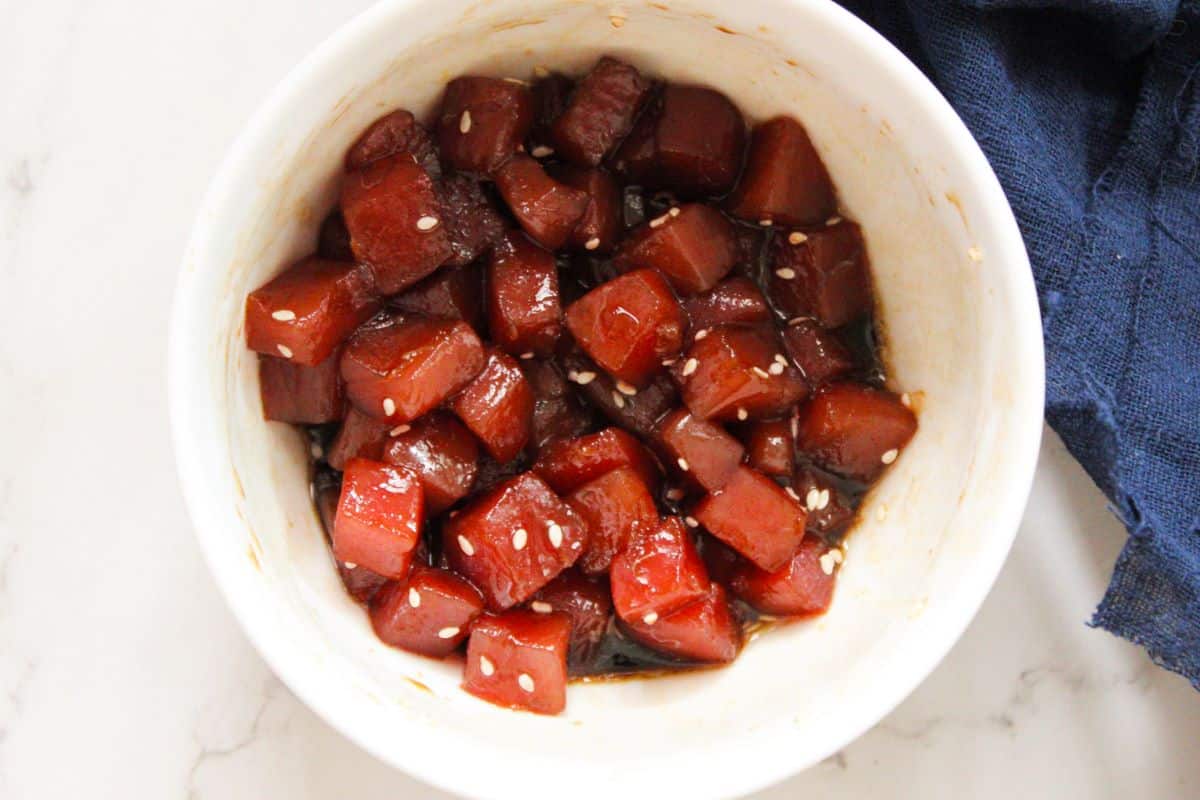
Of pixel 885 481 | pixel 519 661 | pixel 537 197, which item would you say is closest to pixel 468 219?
pixel 537 197

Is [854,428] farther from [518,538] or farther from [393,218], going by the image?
[393,218]

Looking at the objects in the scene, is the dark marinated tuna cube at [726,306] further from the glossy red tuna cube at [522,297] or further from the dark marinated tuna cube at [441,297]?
the dark marinated tuna cube at [441,297]

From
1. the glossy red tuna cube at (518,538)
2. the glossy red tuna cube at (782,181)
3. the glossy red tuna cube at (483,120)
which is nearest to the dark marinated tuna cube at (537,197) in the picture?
the glossy red tuna cube at (483,120)

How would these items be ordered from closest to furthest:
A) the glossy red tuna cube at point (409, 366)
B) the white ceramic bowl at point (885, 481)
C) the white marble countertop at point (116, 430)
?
the white ceramic bowl at point (885, 481) < the glossy red tuna cube at point (409, 366) < the white marble countertop at point (116, 430)

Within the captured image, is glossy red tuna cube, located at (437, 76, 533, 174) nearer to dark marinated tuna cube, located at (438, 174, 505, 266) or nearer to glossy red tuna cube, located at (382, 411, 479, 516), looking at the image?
dark marinated tuna cube, located at (438, 174, 505, 266)

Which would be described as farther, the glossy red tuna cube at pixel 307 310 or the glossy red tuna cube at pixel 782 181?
the glossy red tuna cube at pixel 782 181

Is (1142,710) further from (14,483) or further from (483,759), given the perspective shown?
(14,483)

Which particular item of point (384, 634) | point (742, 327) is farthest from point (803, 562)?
point (384, 634)
